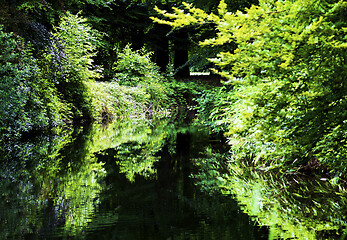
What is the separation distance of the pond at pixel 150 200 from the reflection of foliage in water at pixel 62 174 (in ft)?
0.04

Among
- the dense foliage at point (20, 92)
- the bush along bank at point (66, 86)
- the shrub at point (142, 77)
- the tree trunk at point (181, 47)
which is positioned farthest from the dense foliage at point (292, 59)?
the tree trunk at point (181, 47)

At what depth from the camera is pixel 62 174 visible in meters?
5.84

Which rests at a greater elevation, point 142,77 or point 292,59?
point 142,77

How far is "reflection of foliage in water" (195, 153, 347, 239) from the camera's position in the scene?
3.39 m

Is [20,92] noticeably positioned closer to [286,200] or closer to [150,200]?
[150,200]

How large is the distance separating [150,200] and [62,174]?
6.50 feet

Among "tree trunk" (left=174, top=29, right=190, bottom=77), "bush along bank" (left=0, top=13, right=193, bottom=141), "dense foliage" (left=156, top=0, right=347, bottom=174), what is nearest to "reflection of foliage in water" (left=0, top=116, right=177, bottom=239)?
"bush along bank" (left=0, top=13, right=193, bottom=141)

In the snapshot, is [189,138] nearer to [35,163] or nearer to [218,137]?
[218,137]

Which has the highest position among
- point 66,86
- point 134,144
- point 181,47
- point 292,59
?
point 181,47

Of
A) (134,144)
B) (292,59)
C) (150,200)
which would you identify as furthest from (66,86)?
(292,59)

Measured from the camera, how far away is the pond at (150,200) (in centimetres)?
337

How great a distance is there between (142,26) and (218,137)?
1225 cm

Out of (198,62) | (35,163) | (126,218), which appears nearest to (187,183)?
(126,218)

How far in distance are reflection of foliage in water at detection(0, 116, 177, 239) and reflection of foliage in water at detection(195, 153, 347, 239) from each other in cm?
121
